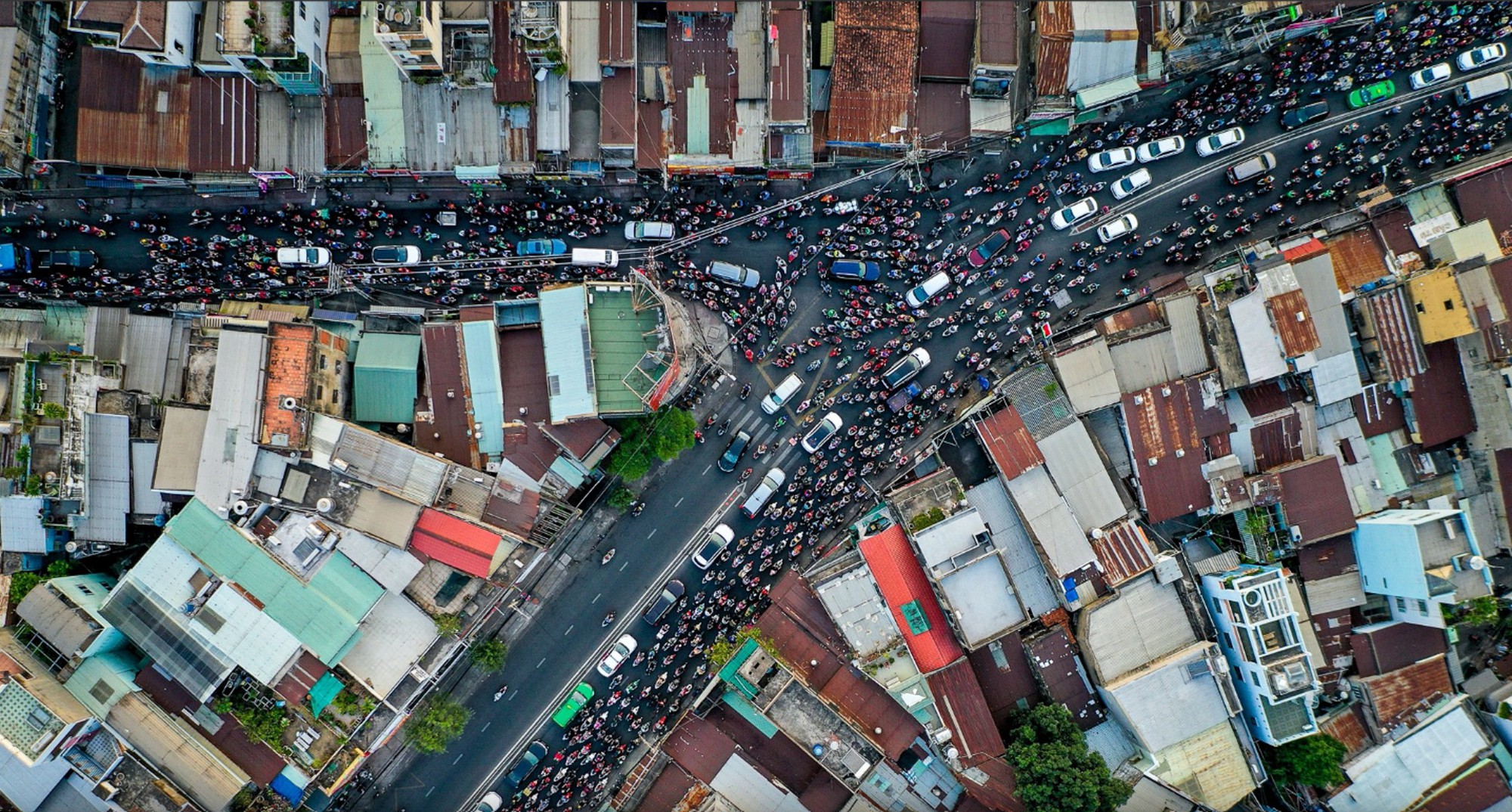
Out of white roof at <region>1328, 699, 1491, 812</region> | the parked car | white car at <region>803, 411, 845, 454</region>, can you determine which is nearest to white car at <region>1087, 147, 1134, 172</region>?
white car at <region>803, 411, 845, 454</region>

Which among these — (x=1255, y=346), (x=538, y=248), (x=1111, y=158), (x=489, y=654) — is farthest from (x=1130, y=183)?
(x=489, y=654)

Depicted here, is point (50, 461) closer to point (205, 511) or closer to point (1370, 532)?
point (205, 511)

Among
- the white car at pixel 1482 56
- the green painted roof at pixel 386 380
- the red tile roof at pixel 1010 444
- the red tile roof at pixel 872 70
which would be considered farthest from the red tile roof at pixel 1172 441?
the green painted roof at pixel 386 380

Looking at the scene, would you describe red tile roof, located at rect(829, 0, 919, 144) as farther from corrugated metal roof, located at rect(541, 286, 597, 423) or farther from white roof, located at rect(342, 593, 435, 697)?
white roof, located at rect(342, 593, 435, 697)

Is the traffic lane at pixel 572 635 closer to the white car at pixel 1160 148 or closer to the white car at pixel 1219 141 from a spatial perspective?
the white car at pixel 1160 148

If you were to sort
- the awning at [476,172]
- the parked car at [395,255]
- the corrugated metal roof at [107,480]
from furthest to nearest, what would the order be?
the parked car at [395,255] < the awning at [476,172] < the corrugated metal roof at [107,480]

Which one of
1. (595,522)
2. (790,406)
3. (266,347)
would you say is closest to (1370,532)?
(790,406)
